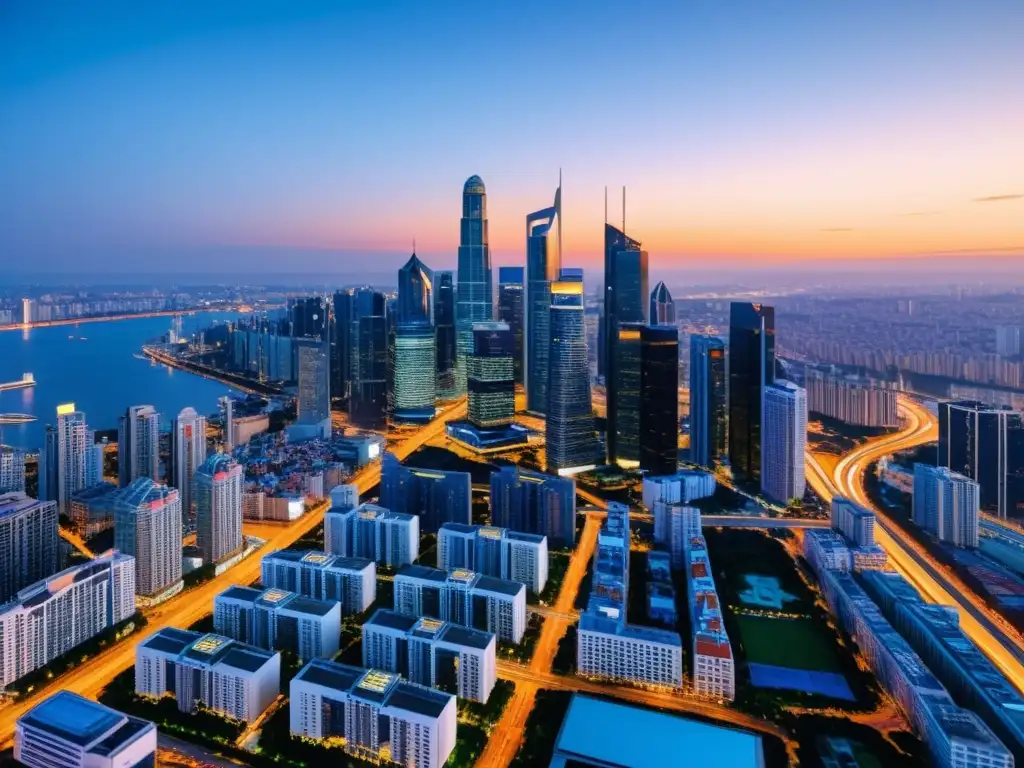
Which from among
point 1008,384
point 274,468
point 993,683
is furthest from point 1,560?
point 1008,384

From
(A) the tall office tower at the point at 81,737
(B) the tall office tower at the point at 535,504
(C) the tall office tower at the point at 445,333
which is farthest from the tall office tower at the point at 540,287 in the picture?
(A) the tall office tower at the point at 81,737

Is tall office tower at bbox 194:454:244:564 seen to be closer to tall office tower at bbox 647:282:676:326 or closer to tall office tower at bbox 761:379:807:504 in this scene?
tall office tower at bbox 761:379:807:504

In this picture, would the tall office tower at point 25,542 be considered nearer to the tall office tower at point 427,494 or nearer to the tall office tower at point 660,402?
the tall office tower at point 427,494

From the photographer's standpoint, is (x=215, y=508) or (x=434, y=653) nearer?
(x=434, y=653)

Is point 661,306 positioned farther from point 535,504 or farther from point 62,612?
point 62,612

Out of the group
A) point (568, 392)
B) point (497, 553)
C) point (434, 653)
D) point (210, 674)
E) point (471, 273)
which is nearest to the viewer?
point (210, 674)

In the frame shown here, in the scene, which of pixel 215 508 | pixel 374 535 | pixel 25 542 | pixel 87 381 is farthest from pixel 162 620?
pixel 87 381

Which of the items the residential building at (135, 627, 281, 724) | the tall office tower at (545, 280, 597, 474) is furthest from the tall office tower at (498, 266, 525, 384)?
the residential building at (135, 627, 281, 724)

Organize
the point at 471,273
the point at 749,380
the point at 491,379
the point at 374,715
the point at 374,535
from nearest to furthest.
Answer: the point at 374,715 → the point at 374,535 → the point at 749,380 → the point at 491,379 → the point at 471,273
